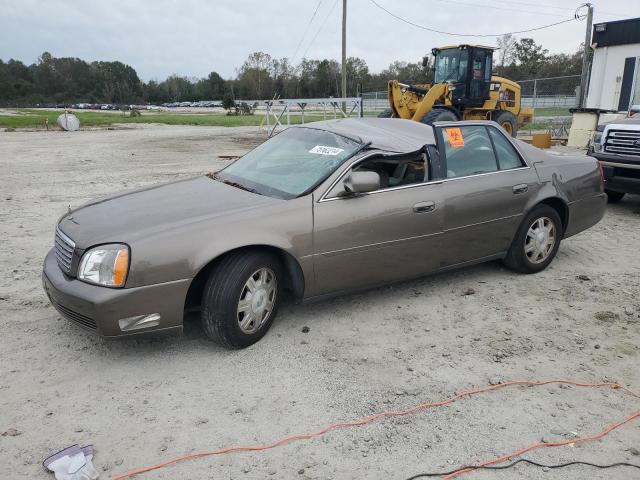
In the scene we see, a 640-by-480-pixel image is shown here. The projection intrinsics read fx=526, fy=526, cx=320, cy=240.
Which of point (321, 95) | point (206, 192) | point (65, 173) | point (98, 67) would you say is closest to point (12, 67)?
point (98, 67)

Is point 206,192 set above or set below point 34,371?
above

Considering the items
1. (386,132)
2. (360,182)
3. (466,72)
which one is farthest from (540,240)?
(466,72)

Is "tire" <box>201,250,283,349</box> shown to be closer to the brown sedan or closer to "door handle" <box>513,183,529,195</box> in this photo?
the brown sedan

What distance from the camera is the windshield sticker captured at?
426 centimetres

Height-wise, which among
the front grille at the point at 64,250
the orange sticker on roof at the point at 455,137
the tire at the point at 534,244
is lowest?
the tire at the point at 534,244

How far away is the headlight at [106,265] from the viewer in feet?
10.5

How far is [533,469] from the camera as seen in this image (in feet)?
8.46

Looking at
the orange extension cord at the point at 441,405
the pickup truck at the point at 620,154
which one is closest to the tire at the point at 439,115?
the pickup truck at the point at 620,154

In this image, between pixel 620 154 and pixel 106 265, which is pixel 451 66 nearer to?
pixel 620 154

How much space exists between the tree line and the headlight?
169 feet

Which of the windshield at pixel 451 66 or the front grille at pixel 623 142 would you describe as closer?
the front grille at pixel 623 142

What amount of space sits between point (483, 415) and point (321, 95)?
75.8 metres

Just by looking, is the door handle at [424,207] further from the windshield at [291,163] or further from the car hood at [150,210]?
the car hood at [150,210]

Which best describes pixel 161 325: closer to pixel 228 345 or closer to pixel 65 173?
pixel 228 345
